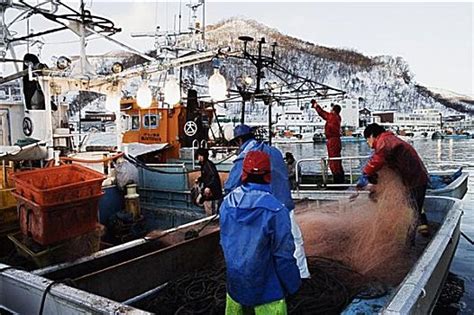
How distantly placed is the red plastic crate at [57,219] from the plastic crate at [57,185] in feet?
0.22

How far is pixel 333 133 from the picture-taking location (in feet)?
30.5

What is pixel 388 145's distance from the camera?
506 centimetres

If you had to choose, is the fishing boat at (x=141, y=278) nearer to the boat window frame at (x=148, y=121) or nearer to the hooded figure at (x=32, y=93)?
the hooded figure at (x=32, y=93)

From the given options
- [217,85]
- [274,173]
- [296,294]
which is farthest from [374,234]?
[217,85]

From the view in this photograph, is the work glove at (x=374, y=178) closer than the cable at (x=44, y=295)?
No

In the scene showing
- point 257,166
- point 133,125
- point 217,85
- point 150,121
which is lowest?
point 257,166

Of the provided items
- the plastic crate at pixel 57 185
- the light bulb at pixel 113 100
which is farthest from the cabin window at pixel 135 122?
the plastic crate at pixel 57 185

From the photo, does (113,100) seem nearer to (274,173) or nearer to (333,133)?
(333,133)

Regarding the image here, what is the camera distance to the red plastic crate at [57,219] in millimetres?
4934

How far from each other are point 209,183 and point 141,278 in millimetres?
2918

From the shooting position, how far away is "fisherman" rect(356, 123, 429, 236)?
16.7 feet

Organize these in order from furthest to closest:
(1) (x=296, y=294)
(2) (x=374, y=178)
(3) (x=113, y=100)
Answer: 1. (3) (x=113, y=100)
2. (2) (x=374, y=178)
3. (1) (x=296, y=294)

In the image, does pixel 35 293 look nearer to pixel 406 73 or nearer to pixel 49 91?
pixel 49 91

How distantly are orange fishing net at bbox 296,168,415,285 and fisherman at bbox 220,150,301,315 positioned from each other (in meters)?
2.33
